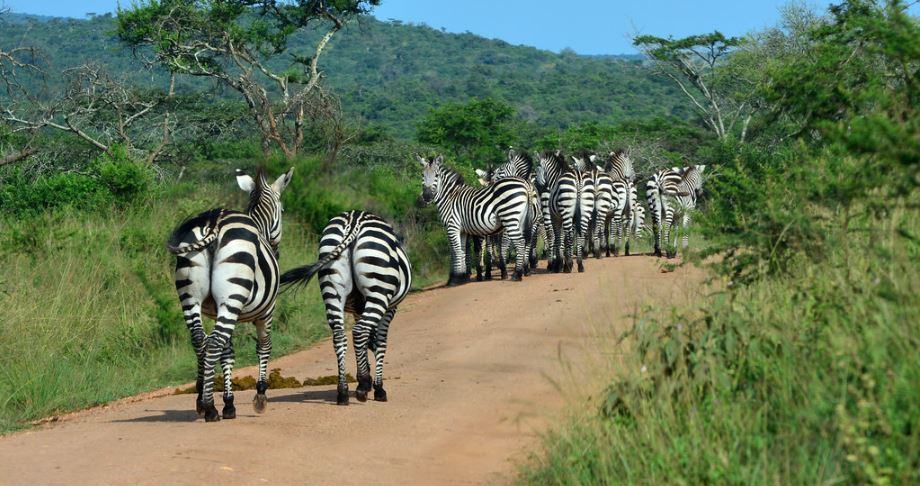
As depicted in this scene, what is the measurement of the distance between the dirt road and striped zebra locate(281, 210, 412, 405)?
0.34m

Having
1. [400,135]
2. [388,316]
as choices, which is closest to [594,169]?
[388,316]

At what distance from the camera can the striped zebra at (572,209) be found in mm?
19609

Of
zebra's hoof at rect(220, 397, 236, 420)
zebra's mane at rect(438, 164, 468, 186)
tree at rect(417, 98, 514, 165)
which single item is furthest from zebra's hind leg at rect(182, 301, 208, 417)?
tree at rect(417, 98, 514, 165)

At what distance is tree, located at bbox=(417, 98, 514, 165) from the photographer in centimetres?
4406

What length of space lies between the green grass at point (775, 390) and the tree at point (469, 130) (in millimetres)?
36711

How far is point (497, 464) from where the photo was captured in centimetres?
770

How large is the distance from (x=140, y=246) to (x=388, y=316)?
7028 millimetres

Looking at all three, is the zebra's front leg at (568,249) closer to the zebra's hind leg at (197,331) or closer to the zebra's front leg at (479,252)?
the zebra's front leg at (479,252)

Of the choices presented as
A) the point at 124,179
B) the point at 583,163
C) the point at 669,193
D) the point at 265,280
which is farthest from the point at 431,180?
the point at 265,280

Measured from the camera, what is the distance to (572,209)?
19828 millimetres

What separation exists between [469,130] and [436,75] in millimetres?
75042

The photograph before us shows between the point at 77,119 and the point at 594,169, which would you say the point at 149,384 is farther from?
the point at 77,119

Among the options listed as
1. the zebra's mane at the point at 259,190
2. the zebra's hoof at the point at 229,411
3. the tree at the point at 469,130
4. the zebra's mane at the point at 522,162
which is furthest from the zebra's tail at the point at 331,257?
the tree at the point at 469,130

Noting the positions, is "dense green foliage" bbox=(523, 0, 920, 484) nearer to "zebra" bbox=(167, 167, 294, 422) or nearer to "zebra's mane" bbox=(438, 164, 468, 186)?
"zebra" bbox=(167, 167, 294, 422)
